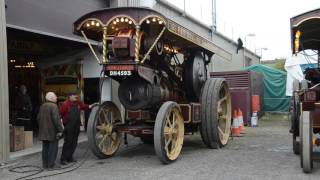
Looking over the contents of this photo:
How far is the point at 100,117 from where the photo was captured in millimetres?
9305

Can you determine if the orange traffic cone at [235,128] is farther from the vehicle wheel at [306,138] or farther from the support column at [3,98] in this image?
the support column at [3,98]

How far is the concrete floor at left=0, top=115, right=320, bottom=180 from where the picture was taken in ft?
24.2

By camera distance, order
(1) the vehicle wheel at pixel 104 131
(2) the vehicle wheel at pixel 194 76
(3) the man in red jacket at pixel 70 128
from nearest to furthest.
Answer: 1. (3) the man in red jacket at pixel 70 128
2. (1) the vehicle wheel at pixel 104 131
3. (2) the vehicle wheel at pixel 194 76

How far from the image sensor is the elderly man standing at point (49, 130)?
8.13 m

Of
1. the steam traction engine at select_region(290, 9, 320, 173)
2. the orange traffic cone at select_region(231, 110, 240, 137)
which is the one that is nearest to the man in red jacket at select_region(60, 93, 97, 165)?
the steam traction engine at select_region(290, 9, 320, 173)

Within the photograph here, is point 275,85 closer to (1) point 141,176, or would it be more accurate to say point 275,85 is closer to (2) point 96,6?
(2) point 96,6

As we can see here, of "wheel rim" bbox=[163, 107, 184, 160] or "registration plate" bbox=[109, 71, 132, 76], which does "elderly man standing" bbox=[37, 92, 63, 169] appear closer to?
"registration plate" bbox=[109, 71, 132, 76]

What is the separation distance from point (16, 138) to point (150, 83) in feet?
10.5

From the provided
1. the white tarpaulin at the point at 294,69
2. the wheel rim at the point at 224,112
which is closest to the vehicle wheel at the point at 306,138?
the wheel rim at the point at 224,112

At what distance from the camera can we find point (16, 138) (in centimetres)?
980

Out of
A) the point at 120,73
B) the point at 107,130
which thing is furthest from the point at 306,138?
the point at 107,130

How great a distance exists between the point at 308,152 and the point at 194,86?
393cm

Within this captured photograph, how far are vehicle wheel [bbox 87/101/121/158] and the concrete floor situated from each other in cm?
21

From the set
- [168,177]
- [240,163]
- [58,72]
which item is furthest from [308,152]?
[58,72]
